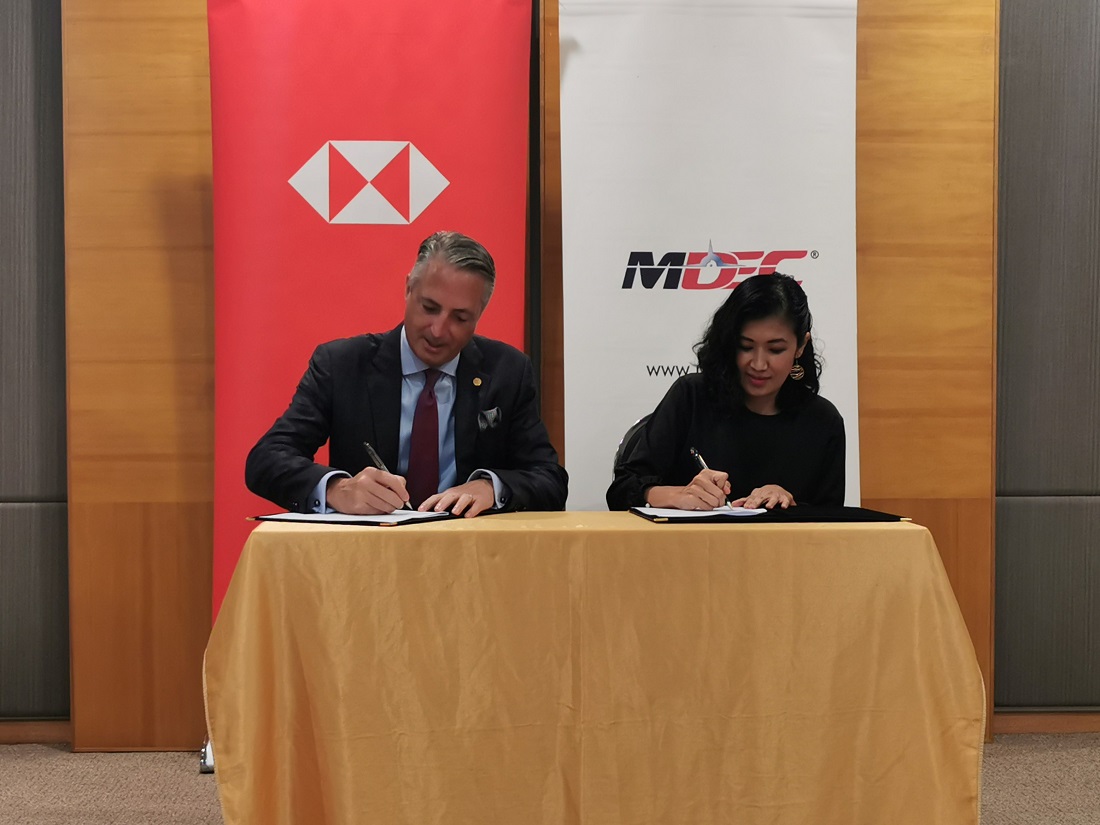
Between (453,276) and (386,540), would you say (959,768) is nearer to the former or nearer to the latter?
(386,540)

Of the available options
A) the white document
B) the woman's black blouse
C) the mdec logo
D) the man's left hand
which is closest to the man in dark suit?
the man's left hand

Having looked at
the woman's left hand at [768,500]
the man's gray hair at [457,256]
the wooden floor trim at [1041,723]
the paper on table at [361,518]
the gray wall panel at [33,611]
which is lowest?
the wooden floor trim at [1041,723]

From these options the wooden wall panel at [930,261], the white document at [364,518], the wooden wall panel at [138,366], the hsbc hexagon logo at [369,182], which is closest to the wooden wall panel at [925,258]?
the wooden wall panel at [930,261]

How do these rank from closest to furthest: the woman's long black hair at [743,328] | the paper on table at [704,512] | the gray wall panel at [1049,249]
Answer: the paper on table at [704,512] → the woman's long black hair at [743,328] → the gray wall panel at [1049,249]

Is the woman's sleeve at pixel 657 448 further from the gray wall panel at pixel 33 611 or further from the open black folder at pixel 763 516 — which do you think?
the gray wall panel at pixel 33 611

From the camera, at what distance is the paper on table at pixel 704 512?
Answer: 196cm

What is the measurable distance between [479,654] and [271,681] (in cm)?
35

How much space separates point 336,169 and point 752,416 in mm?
1492

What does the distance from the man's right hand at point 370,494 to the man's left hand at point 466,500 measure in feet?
0.21

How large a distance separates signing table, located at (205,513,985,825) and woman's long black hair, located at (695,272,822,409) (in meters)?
0.85

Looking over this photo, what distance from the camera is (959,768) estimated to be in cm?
178

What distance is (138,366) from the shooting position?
3418mm

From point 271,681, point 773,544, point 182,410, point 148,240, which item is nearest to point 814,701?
point 773,544

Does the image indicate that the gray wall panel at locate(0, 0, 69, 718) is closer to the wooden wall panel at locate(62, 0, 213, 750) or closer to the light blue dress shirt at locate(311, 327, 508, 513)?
the wooden wall panel at locate(62, 0, 213, 750)
